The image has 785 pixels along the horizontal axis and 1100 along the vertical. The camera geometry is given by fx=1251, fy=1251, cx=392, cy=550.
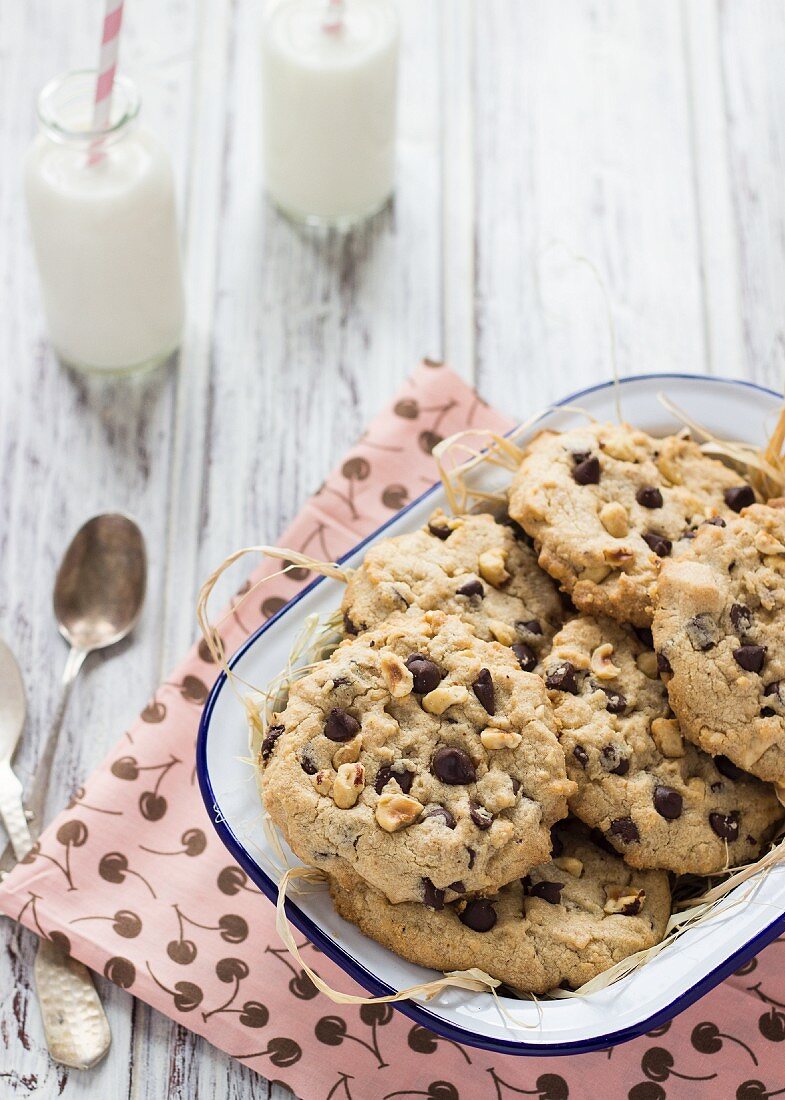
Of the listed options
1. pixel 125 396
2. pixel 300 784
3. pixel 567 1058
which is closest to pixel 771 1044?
pixel 567 1058

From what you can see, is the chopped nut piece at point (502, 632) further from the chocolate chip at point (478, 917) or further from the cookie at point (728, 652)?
the chocolate chip at point (478, 917)

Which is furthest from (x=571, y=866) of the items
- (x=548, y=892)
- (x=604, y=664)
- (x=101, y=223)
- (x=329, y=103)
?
(x=329, y=103)

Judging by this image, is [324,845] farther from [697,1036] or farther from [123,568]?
[123,568]

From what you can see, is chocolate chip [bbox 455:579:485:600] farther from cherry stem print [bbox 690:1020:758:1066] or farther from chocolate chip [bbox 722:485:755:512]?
cherry stem print [bbox 690:1020:758:1066]

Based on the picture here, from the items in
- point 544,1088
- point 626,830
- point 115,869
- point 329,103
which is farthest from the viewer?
point 329,103

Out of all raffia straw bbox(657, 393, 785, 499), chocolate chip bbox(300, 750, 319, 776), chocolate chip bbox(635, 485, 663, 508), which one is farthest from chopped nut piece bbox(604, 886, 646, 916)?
raffia straw bbox(657, 393, 785, 499)

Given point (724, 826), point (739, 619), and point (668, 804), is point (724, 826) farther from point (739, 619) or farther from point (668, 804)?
point (739, 619)
